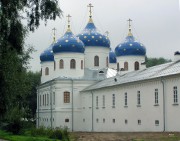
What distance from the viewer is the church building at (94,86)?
3541 centimetres

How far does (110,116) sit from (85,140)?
735 inches

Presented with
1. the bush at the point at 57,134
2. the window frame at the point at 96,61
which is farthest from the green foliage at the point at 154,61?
the bush at the point at 57,134

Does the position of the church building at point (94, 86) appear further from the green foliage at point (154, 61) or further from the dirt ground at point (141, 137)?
the green foliage at point (154, 61)

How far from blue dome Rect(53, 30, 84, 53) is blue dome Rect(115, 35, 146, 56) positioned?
5828 millimetres

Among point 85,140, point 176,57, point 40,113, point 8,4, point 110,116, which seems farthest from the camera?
point 40,113

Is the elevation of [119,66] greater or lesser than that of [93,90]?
greater

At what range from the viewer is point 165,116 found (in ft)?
99.8

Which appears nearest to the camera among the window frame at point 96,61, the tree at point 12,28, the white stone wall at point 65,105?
the tree at point 12,28

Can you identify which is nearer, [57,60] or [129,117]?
[129,117]

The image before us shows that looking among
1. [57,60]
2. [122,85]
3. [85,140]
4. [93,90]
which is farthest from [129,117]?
[57,60]

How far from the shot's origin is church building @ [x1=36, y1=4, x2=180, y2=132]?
3541 centimetres

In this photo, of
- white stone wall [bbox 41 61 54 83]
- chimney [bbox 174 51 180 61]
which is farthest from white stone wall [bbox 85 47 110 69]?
chimney [bbox 174 51 180 61]

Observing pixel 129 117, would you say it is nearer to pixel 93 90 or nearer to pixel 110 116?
pixel 110 116

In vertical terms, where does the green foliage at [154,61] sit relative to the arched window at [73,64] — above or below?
above
